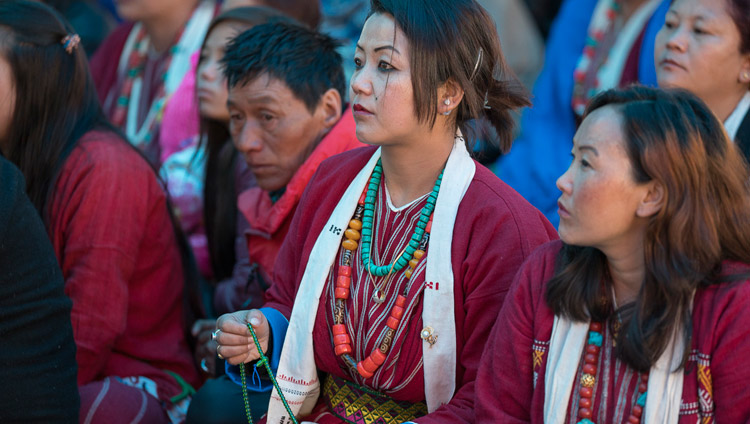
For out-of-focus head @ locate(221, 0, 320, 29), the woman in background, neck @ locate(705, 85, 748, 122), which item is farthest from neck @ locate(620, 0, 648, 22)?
out-of-focus head @ locate(221, 0, 320, 29)

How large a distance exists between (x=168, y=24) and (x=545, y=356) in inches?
138

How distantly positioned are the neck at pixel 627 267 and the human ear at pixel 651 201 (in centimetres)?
8

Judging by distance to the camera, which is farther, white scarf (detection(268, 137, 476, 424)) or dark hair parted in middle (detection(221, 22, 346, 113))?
dark hair parted in middle (detection(221, 22, 346, 113))

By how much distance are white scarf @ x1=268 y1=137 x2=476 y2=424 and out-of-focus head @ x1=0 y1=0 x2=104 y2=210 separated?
113cm

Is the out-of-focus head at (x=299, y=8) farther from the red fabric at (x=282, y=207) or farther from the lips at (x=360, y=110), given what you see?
the lips at (x=360, y=110)

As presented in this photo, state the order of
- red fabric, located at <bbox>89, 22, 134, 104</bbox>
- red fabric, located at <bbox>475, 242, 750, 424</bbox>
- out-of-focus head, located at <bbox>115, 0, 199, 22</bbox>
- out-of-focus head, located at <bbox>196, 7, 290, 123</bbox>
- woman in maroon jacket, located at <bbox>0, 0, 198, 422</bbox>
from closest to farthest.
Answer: red fabric, located at <bbox>475, 242, 750, 424</bbox> → woman in maroon jacket, located at <bbox>0, 0, 198, 422</bbox> → out-of-focus head, located at <bbox>196, 7, 290, 123</bbox> → out-of-focus head, located at <bbox>115, 0, 199, 22</bbox> → red fabric, located at <bbox>89, 22, 134, 104</bbox>

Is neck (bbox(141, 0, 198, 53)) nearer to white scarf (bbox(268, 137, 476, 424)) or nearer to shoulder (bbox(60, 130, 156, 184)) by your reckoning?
shoulder (bbox(60, 130, 156, 184))

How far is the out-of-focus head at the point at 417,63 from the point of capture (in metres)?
2.25

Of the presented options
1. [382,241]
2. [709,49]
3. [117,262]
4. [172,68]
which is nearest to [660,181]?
[382,241]

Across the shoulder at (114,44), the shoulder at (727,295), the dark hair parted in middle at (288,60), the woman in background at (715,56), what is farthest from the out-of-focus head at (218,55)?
the shoulder at (727,295)

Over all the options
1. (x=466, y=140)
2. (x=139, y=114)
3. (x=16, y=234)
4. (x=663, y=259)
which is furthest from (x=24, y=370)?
(x=139, y=114)

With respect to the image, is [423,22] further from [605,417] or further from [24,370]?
[24,370]

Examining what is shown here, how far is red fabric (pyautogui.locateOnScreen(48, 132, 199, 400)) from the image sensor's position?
2.87 m

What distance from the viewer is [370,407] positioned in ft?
7.73
